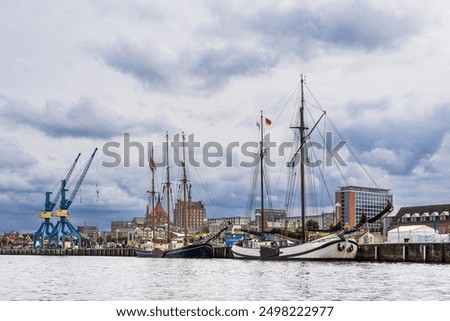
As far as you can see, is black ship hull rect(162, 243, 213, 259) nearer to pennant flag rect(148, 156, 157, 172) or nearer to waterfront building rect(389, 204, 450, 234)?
pennant flag rect(148, 156, 157, 172)

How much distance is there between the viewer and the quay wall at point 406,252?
77750mm

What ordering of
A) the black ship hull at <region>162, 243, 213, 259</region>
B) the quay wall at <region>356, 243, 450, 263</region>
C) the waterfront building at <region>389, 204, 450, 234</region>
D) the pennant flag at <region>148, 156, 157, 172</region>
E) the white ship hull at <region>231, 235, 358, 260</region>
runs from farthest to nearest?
the waterfront building at <region>389, 204, 450, 234</region>, the pennant flag at <region>148, 156, 157, 172</region>, the black ship hull at <region>162, 243, 213, 259</region>, the white ship hull at <region>231, 235, 358, 260</region>, the quay wall at <region>356, 243, 450, 263</region>

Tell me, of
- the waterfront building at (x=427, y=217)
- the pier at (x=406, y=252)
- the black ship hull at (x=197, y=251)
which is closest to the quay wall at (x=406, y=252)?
the pier at (x=406, y=252)

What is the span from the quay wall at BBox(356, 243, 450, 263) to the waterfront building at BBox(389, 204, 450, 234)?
202 feet

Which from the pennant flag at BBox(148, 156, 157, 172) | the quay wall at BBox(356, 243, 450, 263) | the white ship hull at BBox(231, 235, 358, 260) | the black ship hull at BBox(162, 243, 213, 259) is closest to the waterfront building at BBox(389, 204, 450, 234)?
the black ship hull at BBox(162, 243, 213, 259)

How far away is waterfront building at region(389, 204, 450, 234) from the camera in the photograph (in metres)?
146

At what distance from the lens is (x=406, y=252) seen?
8206cm

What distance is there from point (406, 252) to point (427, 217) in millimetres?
70151

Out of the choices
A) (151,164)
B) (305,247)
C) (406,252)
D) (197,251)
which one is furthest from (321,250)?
(151,164)

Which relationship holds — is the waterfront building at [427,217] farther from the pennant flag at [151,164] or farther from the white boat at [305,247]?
the white boat at [305,247]

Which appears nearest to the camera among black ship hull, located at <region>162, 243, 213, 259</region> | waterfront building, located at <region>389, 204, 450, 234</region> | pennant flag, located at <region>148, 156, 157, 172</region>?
black ship hull, located at <region>162, 243, 213, 259</region>

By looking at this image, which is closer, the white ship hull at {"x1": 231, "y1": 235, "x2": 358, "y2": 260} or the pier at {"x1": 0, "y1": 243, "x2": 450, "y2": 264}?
the pier at {"x1": 0, "y1": 243, "x2": 450, "y2": 264}
